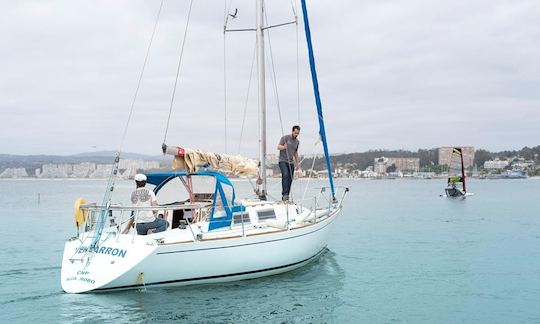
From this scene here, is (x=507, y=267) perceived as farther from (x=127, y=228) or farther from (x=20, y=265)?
(x=20, y=265)

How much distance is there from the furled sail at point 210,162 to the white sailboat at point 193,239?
0.03 meters

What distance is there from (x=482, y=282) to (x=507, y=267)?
2873 mm

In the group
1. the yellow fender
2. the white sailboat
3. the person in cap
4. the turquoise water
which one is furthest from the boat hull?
the yellow fender

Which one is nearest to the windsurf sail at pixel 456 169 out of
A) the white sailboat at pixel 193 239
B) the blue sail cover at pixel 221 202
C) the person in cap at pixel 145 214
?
the white sailboat at pixel 193 239

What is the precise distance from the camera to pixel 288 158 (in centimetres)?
1641

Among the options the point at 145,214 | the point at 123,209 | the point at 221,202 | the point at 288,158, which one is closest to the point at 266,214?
the point at 221,202

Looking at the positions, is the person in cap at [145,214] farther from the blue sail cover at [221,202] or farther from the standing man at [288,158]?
the standing man at [288,158]

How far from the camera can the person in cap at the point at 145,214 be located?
11.6m

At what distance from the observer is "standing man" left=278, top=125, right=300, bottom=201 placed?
1634cm

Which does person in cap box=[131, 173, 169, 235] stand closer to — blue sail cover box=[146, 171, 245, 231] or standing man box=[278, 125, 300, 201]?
blue sail cover box=[146, 171, 245, 231]

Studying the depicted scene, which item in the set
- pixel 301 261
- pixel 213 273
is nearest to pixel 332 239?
pixel 301 261

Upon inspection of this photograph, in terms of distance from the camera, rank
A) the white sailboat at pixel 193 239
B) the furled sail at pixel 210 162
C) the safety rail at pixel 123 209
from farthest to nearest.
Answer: the furled sail at pixel 210 162 → the safety rail at pixel 123 209 → the white sailboat at pixel 193 239

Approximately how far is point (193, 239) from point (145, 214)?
1.21 m

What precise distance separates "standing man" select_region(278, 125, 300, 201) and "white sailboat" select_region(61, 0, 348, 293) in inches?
36.3
